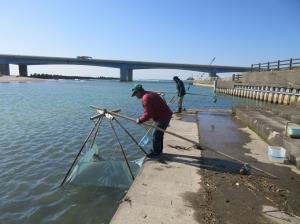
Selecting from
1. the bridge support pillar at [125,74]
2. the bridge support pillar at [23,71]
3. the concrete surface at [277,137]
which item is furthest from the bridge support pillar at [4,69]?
the concrete surface at [277,137]

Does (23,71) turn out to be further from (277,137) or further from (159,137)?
(277,137)

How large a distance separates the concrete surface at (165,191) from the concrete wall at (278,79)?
21.5 metres

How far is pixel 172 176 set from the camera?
581cm

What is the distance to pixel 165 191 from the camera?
5086 mm

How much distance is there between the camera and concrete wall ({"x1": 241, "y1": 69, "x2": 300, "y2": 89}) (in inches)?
1010

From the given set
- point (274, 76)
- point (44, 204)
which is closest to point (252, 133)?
point (44, 204)

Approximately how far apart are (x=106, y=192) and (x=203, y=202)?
2.54 meters

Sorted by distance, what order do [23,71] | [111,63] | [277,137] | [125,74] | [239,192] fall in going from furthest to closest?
[23,71], [125,74], [111,63], [277,137], [239,192]

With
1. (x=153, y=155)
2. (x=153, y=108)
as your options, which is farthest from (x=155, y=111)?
(x=153, y=155)

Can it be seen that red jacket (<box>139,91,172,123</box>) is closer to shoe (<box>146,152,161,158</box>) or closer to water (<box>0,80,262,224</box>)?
shoe (<box>146,152,161,158</box>)

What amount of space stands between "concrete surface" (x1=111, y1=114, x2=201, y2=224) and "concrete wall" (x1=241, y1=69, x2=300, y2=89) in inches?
→ 847

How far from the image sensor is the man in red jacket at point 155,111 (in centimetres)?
654

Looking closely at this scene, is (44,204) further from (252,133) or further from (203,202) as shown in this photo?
(252,133)

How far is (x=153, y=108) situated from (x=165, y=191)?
6.91 feet
